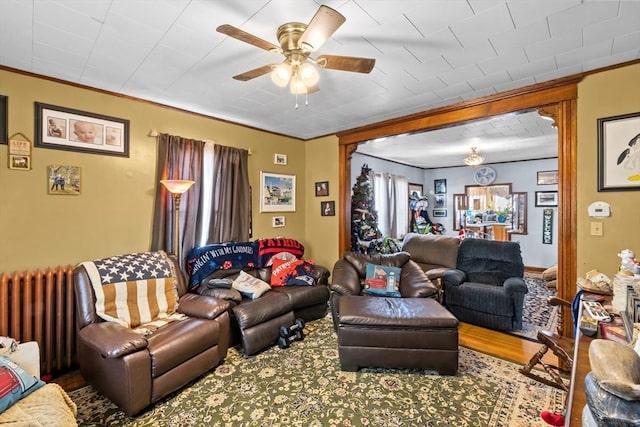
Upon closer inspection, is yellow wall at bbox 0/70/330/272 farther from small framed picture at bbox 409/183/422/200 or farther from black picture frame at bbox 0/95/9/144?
small framed picture at bbox 409/183/422/200

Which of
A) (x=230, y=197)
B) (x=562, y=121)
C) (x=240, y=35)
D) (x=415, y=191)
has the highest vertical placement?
(x=240, y=35)

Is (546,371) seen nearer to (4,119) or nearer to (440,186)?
(4,119)

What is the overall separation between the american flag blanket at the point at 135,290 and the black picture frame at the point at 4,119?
3.94 ft

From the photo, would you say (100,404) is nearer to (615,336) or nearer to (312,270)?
(312,270)

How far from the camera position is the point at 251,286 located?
3178 mm

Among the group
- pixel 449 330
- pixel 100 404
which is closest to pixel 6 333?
pixel 100 404

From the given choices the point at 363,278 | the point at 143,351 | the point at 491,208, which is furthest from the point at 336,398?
the point at 491,208

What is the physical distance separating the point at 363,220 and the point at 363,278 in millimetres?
1828

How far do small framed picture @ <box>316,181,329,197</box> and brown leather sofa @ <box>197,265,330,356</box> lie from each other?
147cm

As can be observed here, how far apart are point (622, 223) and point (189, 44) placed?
3.65m

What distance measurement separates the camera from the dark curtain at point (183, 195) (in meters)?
3.18

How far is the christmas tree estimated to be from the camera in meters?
5.00

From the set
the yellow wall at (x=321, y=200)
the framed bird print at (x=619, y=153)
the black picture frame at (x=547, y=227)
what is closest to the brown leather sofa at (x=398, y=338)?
the framed bird print at (x=619, y=153)

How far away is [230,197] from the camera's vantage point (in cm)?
379
